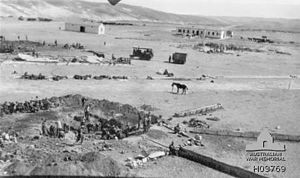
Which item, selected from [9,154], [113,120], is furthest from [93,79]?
[9,154]

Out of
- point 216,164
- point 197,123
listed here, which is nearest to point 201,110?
point 197,123

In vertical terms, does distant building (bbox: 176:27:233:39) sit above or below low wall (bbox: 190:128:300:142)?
above

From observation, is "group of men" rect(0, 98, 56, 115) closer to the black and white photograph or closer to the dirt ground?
the black and white photograph

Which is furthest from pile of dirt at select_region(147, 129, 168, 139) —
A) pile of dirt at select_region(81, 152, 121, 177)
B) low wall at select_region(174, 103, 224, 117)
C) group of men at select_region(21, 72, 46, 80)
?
group of men at select_region(21, 72, 46, 80)

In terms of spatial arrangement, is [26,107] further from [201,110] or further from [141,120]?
[201,110]

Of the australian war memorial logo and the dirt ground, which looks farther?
the dirt ground
